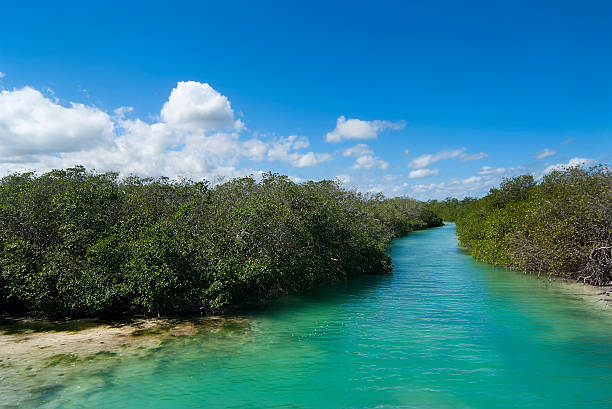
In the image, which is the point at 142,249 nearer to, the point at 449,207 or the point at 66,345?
the point at 66,345

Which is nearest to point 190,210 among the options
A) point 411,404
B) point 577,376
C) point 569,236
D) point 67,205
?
point 67,205

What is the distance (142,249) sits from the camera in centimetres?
1773

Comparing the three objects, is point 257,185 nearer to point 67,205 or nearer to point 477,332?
point 67,205

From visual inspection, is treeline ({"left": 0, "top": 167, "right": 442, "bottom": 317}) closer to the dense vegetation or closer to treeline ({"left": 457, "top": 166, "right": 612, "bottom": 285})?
treeline ({"left": 457, "top": 166, "right": 612, "bottom": 285})

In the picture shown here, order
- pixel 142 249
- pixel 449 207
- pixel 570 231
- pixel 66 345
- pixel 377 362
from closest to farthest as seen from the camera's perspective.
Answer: pixel 377 362
pixel 66 345
pixel 142 249
pixel 570 231
pixel 449 207

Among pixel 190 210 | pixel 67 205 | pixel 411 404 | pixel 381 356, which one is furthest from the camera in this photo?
pixel 190 210

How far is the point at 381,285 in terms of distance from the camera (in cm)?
2823

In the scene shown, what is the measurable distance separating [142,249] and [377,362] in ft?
35.5

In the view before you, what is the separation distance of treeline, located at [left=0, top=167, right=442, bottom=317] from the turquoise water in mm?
2436

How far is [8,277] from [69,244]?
2.73m

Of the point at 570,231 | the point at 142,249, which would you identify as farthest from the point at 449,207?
the point at 142,249

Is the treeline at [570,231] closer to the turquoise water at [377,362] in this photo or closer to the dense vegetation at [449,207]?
the turquoise water at [377,362]

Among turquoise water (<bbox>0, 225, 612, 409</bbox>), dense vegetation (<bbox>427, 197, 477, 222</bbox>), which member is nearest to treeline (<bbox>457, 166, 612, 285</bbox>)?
turquoise water (<bbox>0, 225, 612, 409</bbox>)

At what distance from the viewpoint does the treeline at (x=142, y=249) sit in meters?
17.4
